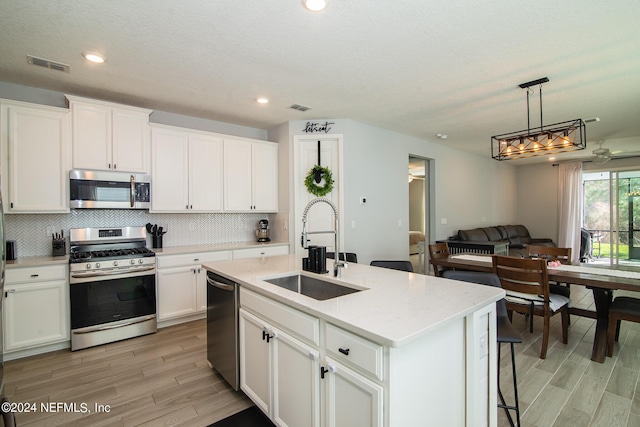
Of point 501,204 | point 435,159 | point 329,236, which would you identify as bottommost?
point 329,236

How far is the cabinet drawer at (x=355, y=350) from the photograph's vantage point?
1.17 meters

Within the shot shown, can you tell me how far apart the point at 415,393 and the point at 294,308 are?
691mm

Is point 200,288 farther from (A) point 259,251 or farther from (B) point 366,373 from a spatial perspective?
(B) point 366,373

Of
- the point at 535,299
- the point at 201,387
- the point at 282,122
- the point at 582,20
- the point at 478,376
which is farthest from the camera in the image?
the point at 282,122

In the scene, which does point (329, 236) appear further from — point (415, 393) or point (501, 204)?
point (501, 204)

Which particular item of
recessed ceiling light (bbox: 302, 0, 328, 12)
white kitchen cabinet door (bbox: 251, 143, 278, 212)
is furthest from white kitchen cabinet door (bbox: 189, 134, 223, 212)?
recessed ceiling light (bbox: 302, 0, 328, 12)

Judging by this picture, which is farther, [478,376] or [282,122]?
[282,122]

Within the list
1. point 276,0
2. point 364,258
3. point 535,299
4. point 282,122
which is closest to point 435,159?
point 364,258

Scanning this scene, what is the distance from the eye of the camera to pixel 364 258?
459cm

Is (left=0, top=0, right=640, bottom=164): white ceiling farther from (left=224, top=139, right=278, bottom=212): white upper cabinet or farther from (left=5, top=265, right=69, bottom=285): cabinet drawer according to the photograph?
(left=5, top=265, right=69, bottom=285): cabinet drawer

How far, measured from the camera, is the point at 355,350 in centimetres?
125

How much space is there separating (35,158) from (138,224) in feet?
3.96

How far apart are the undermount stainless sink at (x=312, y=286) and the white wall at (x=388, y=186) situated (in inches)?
83.1

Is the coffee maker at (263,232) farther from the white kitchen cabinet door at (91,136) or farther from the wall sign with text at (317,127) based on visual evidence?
the white kitchen cabinet door at (91,136)
